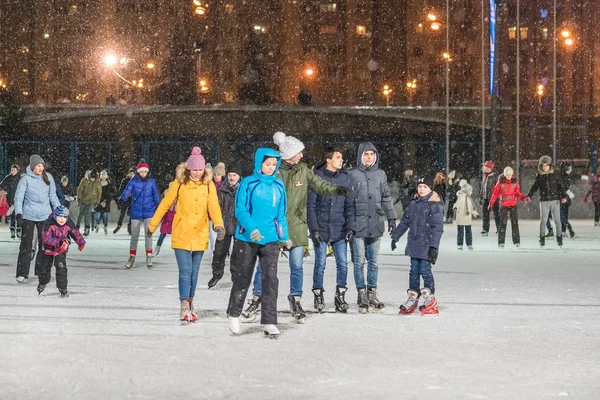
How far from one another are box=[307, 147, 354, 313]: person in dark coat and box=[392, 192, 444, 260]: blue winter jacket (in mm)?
533

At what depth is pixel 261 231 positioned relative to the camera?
821cm

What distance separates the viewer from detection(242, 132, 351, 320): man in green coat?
30.0 ft

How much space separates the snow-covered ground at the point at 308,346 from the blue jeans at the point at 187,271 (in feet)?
0.88

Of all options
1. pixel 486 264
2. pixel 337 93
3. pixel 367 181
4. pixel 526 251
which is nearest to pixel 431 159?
pixel 526 251

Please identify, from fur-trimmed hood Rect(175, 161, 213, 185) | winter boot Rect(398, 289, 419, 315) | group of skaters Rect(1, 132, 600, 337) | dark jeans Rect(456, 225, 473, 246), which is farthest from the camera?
dark jeans Rect(456, 225, 473, 246)

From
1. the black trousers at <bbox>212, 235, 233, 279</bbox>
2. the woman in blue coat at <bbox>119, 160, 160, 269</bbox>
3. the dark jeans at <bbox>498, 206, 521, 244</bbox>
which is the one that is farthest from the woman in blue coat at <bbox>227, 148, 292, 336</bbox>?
the dark jeans at <bbox>498, 206, 521, 244</bbox>

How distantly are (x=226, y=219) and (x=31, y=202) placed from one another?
2.44 m

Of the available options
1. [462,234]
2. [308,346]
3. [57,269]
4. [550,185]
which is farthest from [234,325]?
[550,185]

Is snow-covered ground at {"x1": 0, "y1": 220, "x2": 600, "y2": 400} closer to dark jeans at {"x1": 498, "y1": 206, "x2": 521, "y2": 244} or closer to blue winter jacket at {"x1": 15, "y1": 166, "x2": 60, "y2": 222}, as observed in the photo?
blue winter jacket at {"x1": 15, "y1": 166, "x2": 60, "y2": 222}

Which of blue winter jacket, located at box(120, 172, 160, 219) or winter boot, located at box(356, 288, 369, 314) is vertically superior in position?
blue winter jacket, located at box(120, 172, 160, 219)

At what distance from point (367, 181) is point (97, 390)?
459 centimetres

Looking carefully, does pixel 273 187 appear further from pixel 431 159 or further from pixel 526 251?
pixel 431 159

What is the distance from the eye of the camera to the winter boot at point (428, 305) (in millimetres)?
9492

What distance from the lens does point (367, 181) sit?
9.95 m
